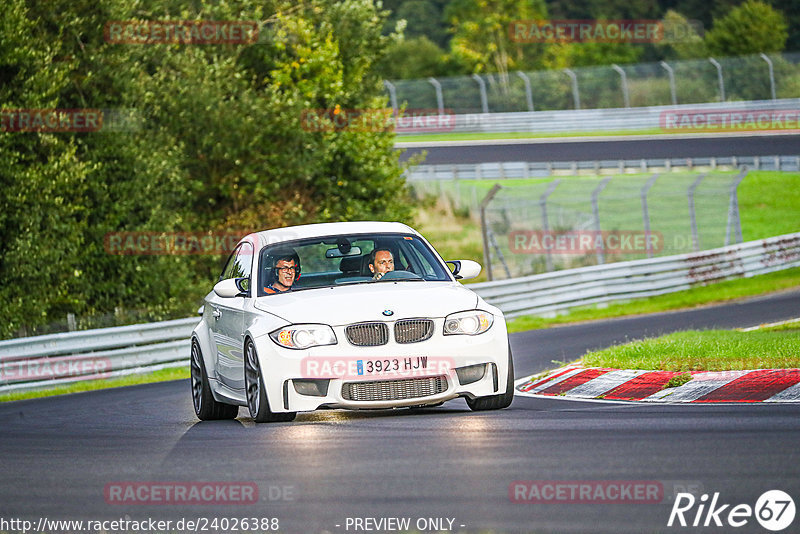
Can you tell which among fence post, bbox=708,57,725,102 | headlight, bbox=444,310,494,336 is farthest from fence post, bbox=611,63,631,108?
headlight, bbox=444,310,494,336

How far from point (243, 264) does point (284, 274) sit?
0.81 meters

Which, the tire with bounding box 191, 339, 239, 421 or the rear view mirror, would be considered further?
the tire with bounding box 191, 339, 239, 421

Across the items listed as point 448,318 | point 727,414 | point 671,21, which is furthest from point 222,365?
point 671,21

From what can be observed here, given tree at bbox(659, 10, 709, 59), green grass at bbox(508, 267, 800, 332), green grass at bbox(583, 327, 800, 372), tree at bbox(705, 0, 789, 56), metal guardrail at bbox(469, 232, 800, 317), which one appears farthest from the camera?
tree at bbox(659, 10, 709, 59)

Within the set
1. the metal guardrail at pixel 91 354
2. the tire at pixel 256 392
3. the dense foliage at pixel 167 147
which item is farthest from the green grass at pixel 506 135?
the tire at pixel 256 392

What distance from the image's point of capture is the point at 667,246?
34781 millimetres

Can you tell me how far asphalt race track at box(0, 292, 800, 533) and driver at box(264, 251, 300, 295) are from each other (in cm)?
107

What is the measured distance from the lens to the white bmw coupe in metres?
9.52

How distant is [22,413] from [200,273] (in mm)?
16620

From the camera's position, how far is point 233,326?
34.9 ft

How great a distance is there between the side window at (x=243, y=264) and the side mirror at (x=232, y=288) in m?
0.01

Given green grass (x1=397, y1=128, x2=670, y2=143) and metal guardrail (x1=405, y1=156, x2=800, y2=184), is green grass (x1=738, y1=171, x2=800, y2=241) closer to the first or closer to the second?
metal guardrail (x1=405, y1=156, x2=800, y2=184)

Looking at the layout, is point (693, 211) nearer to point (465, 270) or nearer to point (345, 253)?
point (465, 270)

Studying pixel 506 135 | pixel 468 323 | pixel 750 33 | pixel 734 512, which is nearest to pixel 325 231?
pixel 468 323
